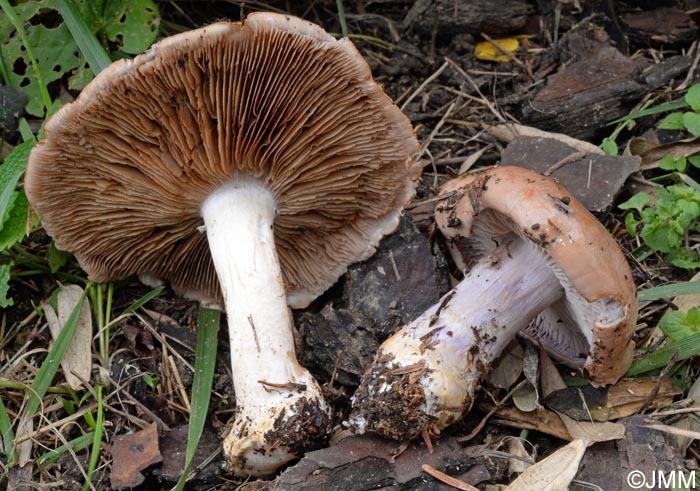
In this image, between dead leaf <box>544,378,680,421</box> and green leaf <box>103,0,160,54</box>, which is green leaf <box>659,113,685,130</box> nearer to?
dead leaf <box>544,378,680,421</box>

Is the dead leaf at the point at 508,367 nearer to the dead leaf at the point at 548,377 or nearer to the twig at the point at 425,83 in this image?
the dead leaf at the point at 548,377

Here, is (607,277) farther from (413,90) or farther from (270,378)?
(413,90)

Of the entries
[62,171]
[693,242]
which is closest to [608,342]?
[693,242]

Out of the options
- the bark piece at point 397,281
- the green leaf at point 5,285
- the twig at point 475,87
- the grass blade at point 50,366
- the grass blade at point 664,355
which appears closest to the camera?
the grass blade at point 664,355

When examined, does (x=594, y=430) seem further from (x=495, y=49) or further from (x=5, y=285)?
(x=5, y=285)

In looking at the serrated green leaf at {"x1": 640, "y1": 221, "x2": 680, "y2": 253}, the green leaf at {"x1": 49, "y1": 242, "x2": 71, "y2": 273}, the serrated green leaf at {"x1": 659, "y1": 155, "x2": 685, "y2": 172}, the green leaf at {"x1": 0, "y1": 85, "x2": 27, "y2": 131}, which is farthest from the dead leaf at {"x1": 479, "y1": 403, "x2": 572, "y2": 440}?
the green leaf at {"x1": 0, "y1": 85, "x2": 27, "y2": 131}

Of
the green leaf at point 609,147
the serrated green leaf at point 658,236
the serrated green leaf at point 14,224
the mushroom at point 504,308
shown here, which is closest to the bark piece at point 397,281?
the mushroom at point 504,308
